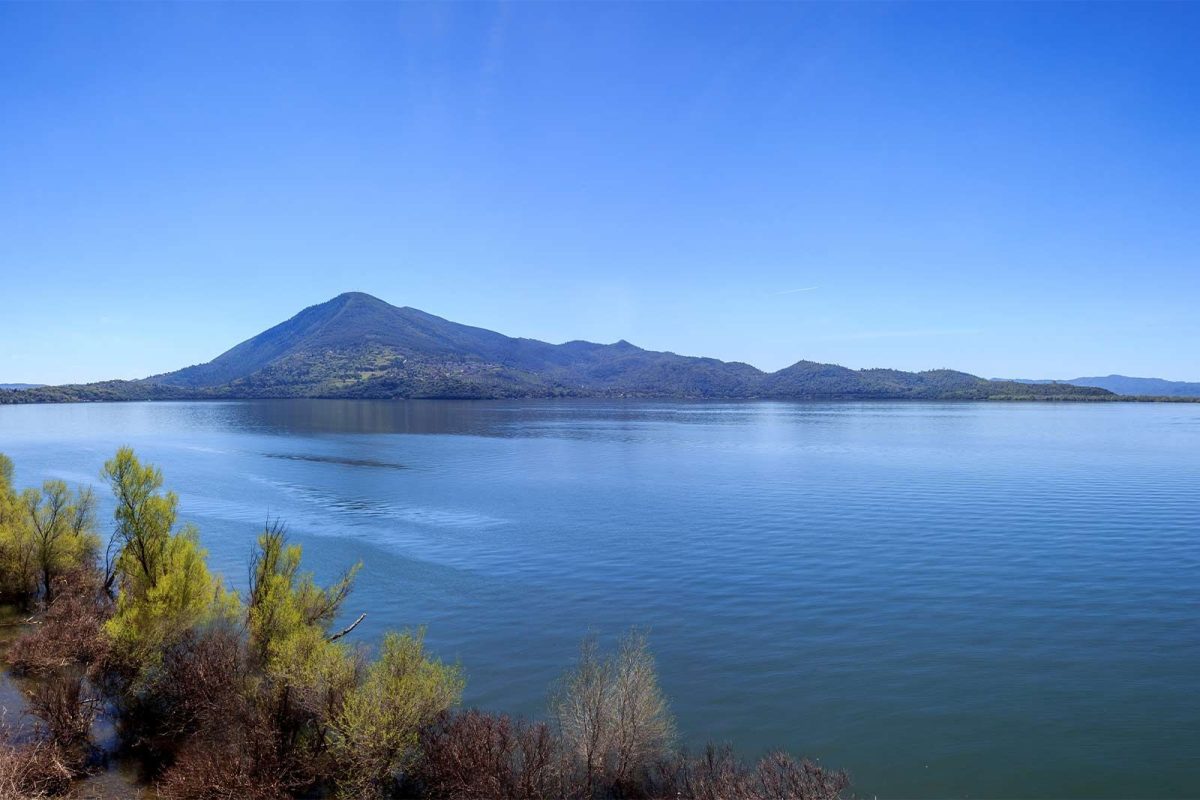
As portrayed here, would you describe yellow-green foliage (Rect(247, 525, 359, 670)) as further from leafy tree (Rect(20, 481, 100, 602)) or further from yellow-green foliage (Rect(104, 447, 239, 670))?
leafy tree (Rect(20, 481, 100, 602))

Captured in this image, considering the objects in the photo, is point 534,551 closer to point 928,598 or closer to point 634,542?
point 634,542

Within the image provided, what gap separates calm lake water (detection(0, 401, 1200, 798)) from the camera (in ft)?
78.8

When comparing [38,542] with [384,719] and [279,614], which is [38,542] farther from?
[384,719]

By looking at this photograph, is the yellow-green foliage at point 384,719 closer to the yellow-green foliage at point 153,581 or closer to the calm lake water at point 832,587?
the calm lake water at point 832,587

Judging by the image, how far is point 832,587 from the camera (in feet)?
128

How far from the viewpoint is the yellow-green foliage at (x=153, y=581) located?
2488 centimetres

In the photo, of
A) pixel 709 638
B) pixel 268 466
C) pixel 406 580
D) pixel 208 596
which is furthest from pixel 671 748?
pixel 268 466

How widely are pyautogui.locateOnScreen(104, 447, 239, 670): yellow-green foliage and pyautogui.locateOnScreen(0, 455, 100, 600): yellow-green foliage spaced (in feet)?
37.1

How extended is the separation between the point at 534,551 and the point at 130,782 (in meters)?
30.1

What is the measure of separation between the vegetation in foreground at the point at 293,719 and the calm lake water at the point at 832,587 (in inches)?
166

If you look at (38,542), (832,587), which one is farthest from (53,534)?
(832,587)

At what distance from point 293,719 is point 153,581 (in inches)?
399

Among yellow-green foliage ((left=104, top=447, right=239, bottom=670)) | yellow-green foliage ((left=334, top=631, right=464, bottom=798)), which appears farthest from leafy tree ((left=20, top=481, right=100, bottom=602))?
yellow-green foliage ((left=334, top=631, right=464, bottom=798))

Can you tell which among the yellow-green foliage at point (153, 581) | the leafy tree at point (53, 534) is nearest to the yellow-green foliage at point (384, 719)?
the yellow-green foliage at point (153, 581)
